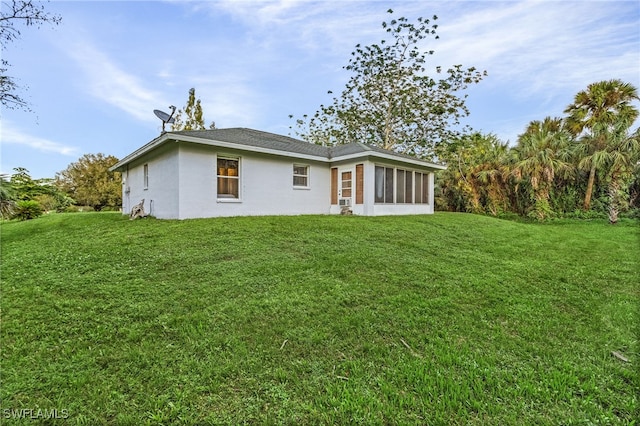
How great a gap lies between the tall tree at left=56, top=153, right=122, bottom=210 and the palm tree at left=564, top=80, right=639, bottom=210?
1219 inches

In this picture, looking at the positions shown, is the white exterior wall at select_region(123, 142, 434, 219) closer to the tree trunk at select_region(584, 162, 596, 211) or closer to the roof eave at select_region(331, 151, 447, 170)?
the roof eave at select_region(331, 151, 447, 170)

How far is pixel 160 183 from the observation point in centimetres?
1023

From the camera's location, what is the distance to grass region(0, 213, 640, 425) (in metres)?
2.03

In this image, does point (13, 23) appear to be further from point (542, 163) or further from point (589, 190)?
point (589, 190)

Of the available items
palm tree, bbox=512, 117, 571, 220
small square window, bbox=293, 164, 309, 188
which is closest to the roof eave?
small square window, bbox=293, 164, 309, 188

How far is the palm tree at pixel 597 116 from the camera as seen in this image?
14102 millimetres

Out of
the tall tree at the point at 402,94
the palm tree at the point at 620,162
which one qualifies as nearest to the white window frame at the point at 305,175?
the tall tree at the point at 402,94

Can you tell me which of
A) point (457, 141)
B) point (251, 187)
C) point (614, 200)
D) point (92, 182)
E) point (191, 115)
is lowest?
point (614, 200)

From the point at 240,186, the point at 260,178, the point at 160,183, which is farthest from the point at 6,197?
the point at 260,178

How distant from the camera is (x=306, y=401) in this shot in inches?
81.8

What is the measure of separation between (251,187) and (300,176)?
2309mm

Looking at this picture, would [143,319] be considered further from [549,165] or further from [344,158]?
[549,165]

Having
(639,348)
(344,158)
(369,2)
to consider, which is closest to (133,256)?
(639,348)

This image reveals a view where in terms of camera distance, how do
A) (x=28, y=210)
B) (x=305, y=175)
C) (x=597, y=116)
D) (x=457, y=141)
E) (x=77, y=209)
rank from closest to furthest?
(x=305, y=175) → (x=28, y=210) → (x=597, y=116) → (x=457, y=141) → (x=77, y=209)
